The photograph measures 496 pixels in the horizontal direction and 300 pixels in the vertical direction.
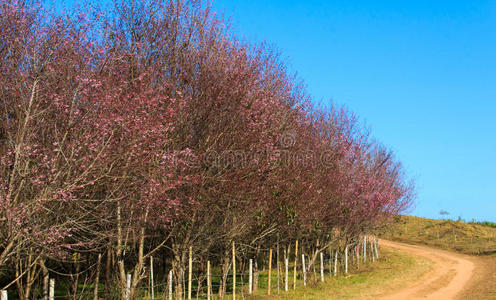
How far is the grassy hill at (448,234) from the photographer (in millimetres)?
54469

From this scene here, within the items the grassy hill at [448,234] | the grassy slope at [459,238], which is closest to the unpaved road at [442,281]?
the grassy slope at [459,238]

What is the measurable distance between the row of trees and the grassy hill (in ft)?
101

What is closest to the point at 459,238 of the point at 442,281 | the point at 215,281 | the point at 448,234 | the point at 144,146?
the point at 448,234

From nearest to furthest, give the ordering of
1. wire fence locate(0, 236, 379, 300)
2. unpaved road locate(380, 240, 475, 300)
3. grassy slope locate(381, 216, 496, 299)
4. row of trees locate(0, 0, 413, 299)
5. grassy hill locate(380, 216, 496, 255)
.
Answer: row of trees locate(0, 0, 413, 299), wire fence locate(0, 236, 379, 300), unpaved road locate(380, 240, 475, 300), grassy slope locate(381, 216, 496, 299), grassy hill locate(380, 216, 496, 255)

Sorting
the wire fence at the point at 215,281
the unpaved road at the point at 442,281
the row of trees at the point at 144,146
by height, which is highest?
the row of trees at the point at 144,146

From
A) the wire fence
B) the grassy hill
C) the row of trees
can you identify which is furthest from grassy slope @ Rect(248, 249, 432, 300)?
the grassy hill

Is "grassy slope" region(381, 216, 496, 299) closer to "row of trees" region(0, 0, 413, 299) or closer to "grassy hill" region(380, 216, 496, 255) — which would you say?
"grassy hill" region(380, 216, 496, 255)

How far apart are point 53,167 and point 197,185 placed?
715 centimetres

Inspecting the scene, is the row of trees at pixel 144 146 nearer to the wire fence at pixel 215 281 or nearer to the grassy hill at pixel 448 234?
the wire fence at pixel 215 281

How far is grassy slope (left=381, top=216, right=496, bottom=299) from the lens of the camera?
1420 inches

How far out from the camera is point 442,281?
30531 mm

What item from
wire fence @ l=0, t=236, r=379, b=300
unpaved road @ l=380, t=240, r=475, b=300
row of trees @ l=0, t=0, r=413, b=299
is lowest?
unpaved road @ l=380, t=240, r=475, b=300

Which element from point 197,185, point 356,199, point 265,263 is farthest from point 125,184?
point 265,263

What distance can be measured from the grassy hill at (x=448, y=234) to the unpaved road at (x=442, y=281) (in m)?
8.88
